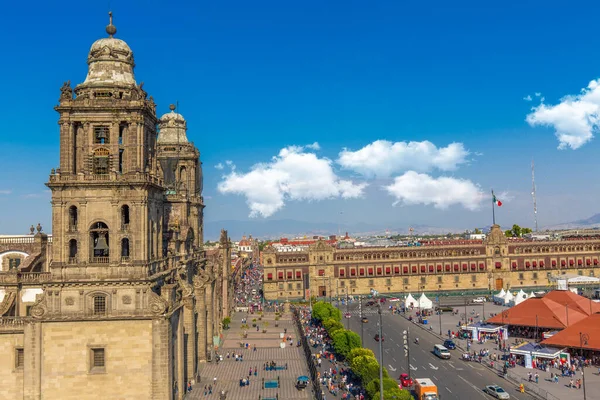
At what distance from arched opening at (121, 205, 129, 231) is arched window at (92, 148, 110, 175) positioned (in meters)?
2.88

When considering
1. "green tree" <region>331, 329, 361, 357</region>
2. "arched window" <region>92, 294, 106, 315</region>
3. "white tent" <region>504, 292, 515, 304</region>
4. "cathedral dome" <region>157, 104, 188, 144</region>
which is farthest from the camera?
"white tent" <region>504, 292, 515, 304</region>

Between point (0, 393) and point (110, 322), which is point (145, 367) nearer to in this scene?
point (110, 322)

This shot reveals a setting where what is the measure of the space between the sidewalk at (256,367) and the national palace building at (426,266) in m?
34.7

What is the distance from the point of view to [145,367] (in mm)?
38062

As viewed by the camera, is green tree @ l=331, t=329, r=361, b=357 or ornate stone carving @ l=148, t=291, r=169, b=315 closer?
ornate stone carving @ l=148, t=291, r=169, b=315

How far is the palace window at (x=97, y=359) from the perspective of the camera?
3800cm

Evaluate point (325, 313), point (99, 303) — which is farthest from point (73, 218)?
point (325, 313)

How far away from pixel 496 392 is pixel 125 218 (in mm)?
35278

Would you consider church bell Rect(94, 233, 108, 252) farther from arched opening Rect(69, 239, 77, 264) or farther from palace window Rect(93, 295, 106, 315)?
palace window Rect(93, 295, 106, 315)

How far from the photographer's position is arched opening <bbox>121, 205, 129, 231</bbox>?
38931 millimetres

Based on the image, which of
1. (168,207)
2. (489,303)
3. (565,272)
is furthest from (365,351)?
(565,272)

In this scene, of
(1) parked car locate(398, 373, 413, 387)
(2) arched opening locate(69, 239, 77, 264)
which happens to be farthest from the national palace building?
(2) arched opening locate(69, 239, 77, 264)

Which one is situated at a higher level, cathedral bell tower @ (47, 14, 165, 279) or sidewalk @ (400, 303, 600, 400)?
cathedral bell tower @ (47, 14, 165, 279)

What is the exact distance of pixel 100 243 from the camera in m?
38.8
